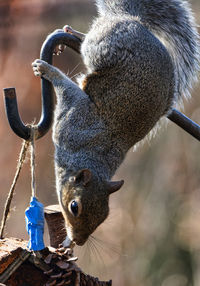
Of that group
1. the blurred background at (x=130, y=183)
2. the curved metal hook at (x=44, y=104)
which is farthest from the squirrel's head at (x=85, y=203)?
the blurred background at (x=130, y=183)

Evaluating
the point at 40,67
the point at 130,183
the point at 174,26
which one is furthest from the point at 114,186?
the point at 130,183

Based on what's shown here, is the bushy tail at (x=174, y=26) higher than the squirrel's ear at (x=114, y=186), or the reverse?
the bushy tail at (x=174, y=26)

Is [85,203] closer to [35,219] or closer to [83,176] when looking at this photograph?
[83,176]

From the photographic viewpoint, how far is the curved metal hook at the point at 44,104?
162 centimetres

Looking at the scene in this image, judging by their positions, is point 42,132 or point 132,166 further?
point 132,166

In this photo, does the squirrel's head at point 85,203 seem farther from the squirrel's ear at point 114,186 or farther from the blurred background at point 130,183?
the blurred background at point 130,183

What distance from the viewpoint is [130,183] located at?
15.8ft

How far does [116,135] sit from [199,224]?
2.68 meters

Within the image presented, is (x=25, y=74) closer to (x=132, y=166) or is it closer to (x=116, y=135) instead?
(x=132, y=166)

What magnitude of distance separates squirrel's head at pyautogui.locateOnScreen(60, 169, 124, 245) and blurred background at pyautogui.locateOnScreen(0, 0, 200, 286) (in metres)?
2.31

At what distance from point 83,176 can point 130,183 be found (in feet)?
9.87

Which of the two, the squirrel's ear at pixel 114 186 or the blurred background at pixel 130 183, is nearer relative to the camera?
the squirrel's ear at pixel 114 186

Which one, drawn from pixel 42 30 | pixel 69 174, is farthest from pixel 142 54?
pixel 42 30

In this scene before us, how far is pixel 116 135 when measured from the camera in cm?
203
